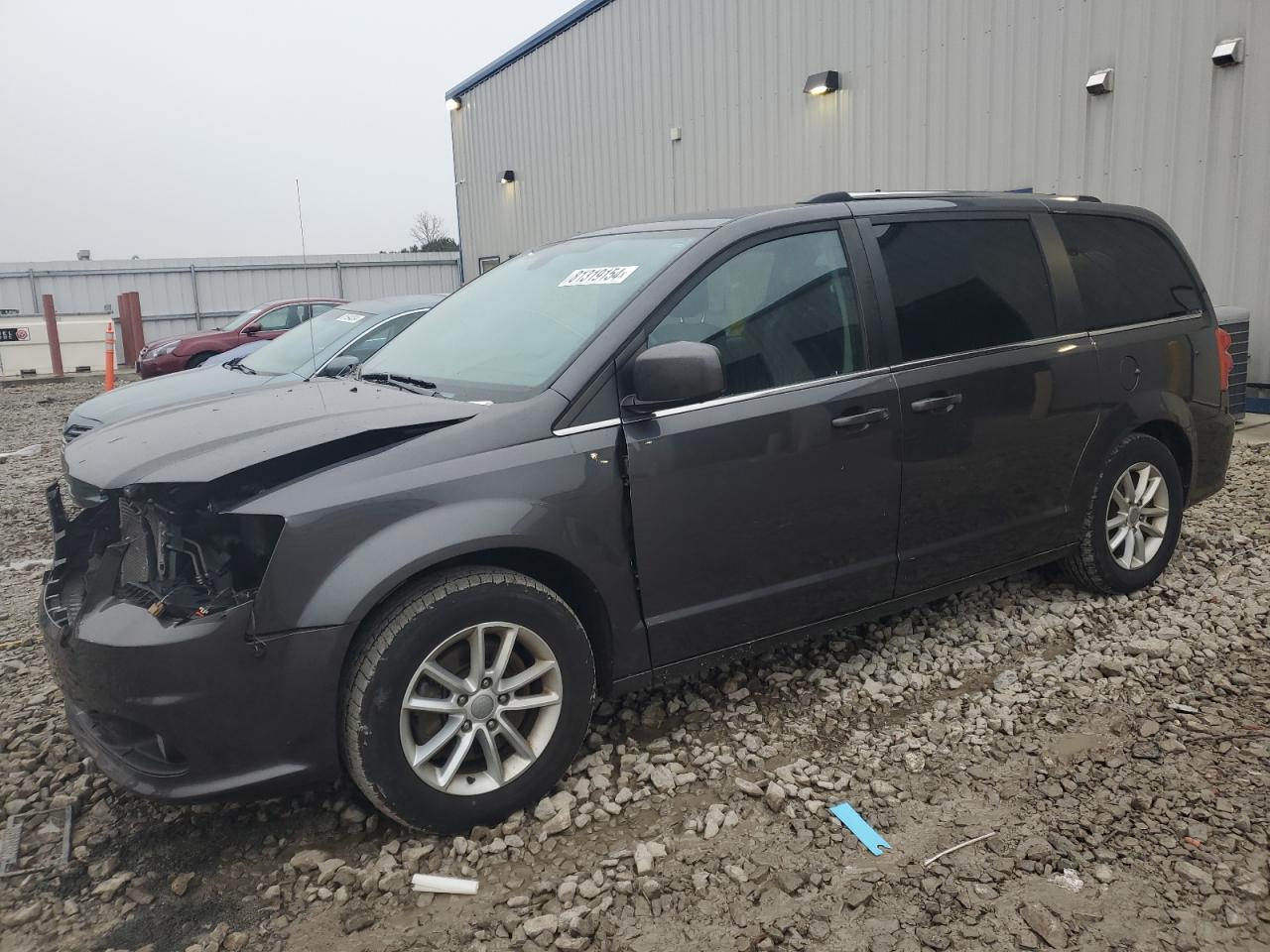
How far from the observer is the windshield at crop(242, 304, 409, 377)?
24.7 feet

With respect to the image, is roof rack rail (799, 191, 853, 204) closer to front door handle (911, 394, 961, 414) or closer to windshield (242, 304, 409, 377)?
front door handle (911, 394, 961, 414)

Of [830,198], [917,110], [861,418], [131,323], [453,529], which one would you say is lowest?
[453,529]

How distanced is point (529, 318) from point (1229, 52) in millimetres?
7762

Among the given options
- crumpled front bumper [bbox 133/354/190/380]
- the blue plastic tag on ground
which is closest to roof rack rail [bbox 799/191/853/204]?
the blue plastic tag on ground

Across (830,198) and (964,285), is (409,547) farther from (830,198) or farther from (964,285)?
(964,285)

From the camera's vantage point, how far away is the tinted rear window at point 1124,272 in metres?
4.09

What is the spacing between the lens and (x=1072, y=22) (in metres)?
9.46

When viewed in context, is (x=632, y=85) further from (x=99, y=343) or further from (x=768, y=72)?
(x=99, y=343)

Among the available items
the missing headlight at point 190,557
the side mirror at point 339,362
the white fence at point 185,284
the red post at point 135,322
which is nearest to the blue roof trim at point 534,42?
A: the white fence at point 185,284

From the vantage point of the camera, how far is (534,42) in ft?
61.5

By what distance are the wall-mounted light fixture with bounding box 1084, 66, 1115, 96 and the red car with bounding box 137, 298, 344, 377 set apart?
34.2ft

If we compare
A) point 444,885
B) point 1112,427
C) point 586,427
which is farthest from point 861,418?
point 444,885

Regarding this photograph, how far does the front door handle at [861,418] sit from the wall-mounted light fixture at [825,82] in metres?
10.1

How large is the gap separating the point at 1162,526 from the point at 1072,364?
111cm
